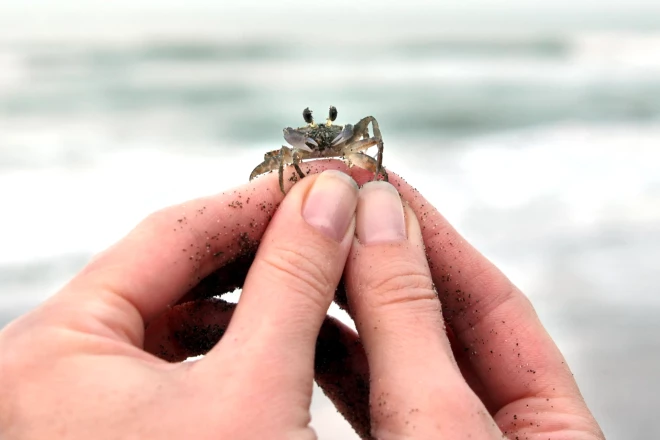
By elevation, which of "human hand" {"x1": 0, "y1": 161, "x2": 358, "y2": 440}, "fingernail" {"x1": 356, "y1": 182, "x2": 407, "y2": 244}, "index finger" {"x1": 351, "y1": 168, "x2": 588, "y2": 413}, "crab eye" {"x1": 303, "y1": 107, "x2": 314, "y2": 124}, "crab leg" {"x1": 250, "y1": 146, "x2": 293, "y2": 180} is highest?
"crab eye" {"x1": 303, "y1": 107, "x2": 314, "y2": 124}

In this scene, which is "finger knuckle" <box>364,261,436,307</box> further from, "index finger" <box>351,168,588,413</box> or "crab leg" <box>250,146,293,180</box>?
"crab leg" <box>250,146,293,180</box>

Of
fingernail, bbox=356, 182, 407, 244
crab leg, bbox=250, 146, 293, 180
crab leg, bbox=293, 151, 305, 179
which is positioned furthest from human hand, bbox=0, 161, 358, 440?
crab leg, bbox=250, 146, 293, 180

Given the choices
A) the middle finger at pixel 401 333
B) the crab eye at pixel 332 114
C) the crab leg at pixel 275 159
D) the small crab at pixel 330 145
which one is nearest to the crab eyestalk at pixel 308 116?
the crab eye at pixel 332 114

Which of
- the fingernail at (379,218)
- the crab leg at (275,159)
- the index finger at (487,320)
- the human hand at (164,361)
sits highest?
the crab leg at (275,159)

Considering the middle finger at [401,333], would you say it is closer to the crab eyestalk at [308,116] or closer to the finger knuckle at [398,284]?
the finger knuckle at [398,284]

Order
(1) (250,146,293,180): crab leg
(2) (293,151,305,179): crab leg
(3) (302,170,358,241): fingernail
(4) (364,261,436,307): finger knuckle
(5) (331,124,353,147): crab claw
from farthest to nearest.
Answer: (5) (331,124,353,147): crab claw
(1) (250,146,293,180): crab leg
(2) (293,151,305,179): crab leg
(3) (302,170,358,241): fingernail
(4) (364,261,436,307): finger knuckle

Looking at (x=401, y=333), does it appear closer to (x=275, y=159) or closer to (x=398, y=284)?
(x=398, y=284)

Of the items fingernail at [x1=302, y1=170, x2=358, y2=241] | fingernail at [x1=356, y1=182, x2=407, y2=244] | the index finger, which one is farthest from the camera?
the index finger

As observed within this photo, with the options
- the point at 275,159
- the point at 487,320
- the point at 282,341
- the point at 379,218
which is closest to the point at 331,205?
the point at 379,218
